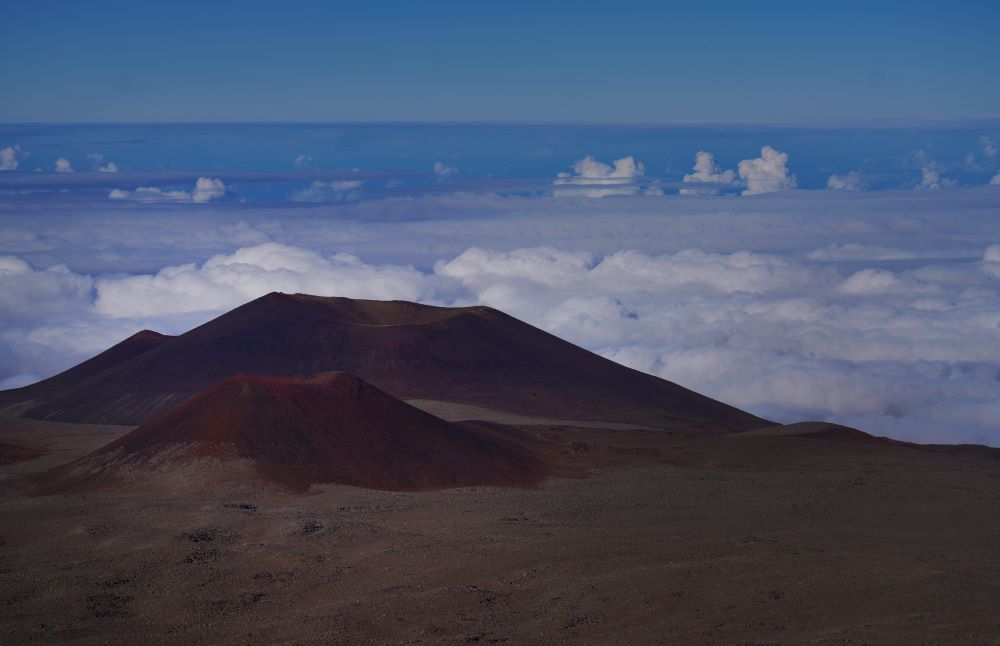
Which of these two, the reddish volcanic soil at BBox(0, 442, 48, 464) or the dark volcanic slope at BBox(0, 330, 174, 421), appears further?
the dark volcanic slope at BBox(0, 330, 174, 421)

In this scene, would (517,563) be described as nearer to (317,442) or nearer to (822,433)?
(317,442)

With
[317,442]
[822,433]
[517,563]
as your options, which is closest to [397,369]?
[822,433]

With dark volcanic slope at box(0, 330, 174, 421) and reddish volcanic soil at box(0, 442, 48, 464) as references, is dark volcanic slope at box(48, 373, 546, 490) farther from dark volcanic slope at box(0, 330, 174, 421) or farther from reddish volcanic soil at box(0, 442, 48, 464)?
dark volcanic slope at box(0, 330, 174, 421)

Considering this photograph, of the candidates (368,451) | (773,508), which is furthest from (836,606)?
(368,451)

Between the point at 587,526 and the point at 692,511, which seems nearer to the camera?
the point at 587,526

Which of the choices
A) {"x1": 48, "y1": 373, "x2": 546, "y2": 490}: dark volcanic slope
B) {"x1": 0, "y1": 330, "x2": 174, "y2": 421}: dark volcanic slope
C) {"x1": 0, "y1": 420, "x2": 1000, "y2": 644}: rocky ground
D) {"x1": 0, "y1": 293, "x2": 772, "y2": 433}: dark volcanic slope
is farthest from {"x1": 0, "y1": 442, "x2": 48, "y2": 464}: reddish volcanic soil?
{"x1": 0, "y1": 330, "x2": 174, "y2": 421}: dark volcanic slope

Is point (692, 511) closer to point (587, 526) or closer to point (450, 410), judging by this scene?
point (587, 526)
